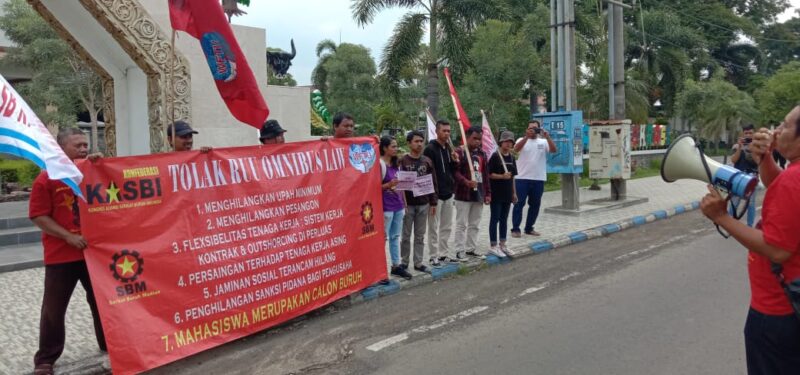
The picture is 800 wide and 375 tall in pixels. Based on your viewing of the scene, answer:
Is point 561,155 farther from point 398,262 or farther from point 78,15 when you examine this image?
point 78,15

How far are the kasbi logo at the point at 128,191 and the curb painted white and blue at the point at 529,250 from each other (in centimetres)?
243

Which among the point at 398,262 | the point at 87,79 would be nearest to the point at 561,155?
the point at 398,262

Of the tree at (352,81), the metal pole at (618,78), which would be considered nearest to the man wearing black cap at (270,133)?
the metal pole at (618,78)

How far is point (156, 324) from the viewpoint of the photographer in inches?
173

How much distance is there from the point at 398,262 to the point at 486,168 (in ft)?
6.17

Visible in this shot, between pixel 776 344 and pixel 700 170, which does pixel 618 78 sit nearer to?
pixel 700 170

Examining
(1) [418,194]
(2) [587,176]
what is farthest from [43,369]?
Answer: (2) [587,176]

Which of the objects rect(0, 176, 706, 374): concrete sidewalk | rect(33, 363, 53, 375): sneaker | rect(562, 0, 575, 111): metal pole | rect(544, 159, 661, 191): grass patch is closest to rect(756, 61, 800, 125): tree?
rect(544, 159, 661, 191): grass patch

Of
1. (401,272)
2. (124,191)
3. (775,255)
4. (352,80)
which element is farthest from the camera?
(352,80)

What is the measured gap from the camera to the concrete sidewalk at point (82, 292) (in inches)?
183

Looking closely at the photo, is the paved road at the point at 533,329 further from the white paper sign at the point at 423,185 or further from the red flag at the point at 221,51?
the red flag at the point at 221,51

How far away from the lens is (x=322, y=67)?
4075 cm

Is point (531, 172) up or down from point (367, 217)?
up

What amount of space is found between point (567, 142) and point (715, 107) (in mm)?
24080
